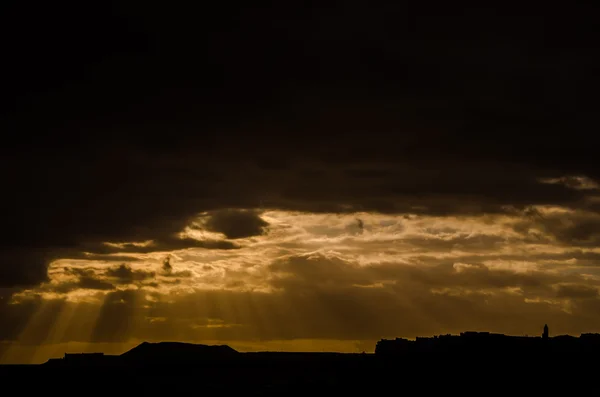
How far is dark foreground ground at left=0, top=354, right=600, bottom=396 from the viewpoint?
394ft

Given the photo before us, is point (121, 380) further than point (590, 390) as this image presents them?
Yes

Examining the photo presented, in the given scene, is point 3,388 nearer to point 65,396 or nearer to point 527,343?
point 65,396

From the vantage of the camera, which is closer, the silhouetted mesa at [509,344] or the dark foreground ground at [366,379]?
the dark foreground ground at [366,379]

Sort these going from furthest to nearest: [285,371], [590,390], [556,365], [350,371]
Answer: [285,371] → [350,371] → [556,365] → [590,390]

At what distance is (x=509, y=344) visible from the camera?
13038cm

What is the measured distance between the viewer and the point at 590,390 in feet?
368

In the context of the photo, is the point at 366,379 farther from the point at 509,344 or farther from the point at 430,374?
the point at 509,344

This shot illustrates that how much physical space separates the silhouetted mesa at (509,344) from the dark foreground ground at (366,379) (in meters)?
1.94

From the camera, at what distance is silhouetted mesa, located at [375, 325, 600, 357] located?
128 meters

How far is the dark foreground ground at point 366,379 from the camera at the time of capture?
120 metres

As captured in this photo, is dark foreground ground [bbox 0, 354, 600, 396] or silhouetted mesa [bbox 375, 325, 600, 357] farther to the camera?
silhouetted mesa [bbox 375, 325, 600, 357]

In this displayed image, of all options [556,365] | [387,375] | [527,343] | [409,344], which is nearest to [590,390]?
[556,365]

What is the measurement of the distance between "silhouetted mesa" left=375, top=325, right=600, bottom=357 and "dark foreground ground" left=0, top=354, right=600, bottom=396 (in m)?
1.94

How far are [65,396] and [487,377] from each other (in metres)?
63.6
